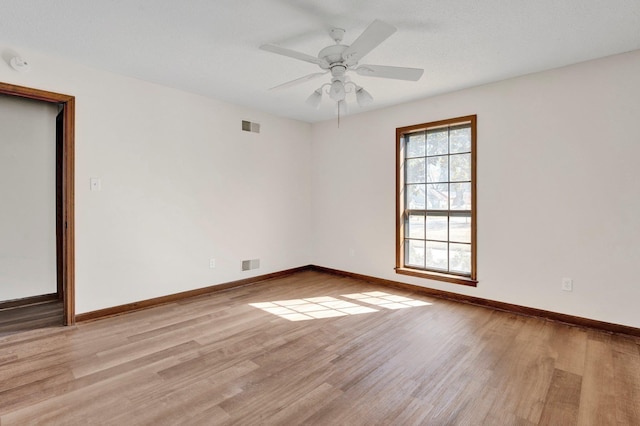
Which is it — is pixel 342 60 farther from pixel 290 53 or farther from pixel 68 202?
pixel 68 202

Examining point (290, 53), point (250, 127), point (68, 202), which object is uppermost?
point (250, 127)

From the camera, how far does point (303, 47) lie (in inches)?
109

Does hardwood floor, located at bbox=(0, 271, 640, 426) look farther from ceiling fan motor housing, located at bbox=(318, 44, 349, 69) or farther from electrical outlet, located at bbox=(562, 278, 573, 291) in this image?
ceiling fan motor housing, located at bbox=(318, 44, 349, 69)

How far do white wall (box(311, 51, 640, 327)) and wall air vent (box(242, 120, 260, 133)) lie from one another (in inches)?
82.9

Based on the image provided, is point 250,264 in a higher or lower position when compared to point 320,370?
higher

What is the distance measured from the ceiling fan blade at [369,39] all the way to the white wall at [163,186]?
7.98 ft

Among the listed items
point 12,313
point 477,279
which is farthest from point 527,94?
point 12,313

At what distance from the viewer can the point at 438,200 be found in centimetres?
416

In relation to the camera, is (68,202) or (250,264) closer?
(68,202)

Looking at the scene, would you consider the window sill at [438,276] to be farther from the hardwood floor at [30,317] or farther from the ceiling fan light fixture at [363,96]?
the hardwood floor at [30,317]

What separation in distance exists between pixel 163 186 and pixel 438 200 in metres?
3.44

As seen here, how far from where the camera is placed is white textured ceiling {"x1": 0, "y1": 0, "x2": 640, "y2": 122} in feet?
7.19

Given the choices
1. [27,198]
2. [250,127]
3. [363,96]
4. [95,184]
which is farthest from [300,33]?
[27,198]

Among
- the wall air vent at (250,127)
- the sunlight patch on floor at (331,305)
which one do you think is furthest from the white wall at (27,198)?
the sunlight patch on floor at (331,305)
